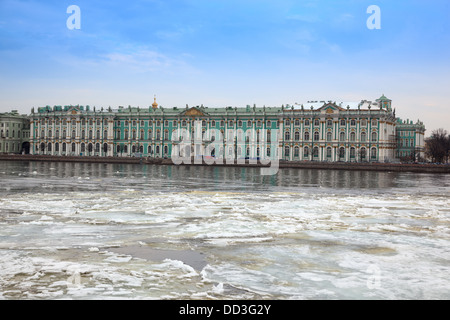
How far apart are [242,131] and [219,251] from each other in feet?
263

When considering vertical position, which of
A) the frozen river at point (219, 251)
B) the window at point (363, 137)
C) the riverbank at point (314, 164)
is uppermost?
the window at point (363, 137)

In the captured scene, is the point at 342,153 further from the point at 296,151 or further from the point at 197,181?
the point at 197,181

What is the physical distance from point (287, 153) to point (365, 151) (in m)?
12.9

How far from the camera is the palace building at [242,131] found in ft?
274

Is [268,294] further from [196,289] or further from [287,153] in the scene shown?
[287,153]

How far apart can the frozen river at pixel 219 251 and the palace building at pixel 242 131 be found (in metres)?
66.1

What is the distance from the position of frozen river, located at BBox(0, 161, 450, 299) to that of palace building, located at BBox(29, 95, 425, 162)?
66.1 metres

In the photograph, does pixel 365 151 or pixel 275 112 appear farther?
pixel 275 112

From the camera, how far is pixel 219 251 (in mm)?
11156

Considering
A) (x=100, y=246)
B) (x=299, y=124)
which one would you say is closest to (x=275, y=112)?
(x=299, y=124)

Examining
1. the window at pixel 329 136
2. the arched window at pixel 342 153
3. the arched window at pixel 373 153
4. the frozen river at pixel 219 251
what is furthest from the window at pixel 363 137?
the frozen river at pixel 219 251

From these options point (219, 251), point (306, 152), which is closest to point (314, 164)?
point (306, 152)

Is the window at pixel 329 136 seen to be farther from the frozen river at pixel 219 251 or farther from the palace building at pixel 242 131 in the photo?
the frozen river at pixel 219 251
